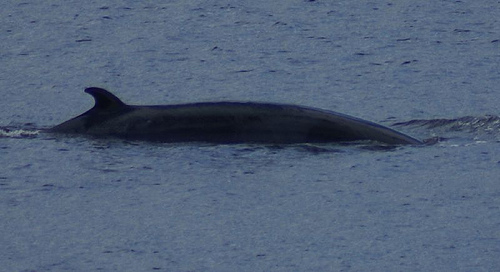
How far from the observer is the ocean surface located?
8297mm

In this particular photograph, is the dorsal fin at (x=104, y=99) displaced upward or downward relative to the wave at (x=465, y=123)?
upward

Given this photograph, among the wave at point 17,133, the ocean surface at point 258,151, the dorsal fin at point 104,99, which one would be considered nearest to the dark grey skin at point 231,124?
the dorsal fin at point 104,99

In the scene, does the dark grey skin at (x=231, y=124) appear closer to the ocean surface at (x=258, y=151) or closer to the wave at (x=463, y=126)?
the ocean surface at (x=258, y=151)

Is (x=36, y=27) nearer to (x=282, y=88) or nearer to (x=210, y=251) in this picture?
(x=282, y=88)

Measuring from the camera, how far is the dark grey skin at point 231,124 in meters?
10.7

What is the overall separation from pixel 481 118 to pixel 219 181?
2861 mm

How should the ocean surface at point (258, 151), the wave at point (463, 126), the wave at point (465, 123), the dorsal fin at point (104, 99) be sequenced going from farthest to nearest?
1. the wave at point (465, 123)
2. the wave at point (463, 126)
3. the dorsal fin at point (104, 99)
4. the ocean surface at point (258, 151)

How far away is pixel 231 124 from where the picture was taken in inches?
423

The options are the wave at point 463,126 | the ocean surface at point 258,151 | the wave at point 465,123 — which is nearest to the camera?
the ocean surface at point 258,151

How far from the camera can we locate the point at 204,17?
55.0ft

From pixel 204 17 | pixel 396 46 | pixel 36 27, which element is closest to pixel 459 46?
pixel 396 46

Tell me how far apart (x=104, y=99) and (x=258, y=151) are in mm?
1303

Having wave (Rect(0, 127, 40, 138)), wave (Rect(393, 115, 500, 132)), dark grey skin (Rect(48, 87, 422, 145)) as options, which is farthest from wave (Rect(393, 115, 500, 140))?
wave (Rect(0, 127, 40, 138))

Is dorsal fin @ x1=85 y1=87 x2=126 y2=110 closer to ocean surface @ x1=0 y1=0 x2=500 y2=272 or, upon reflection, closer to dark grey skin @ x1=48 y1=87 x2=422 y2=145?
dark grey skin @ x1=48 y1=87 x2=422 y2=145
